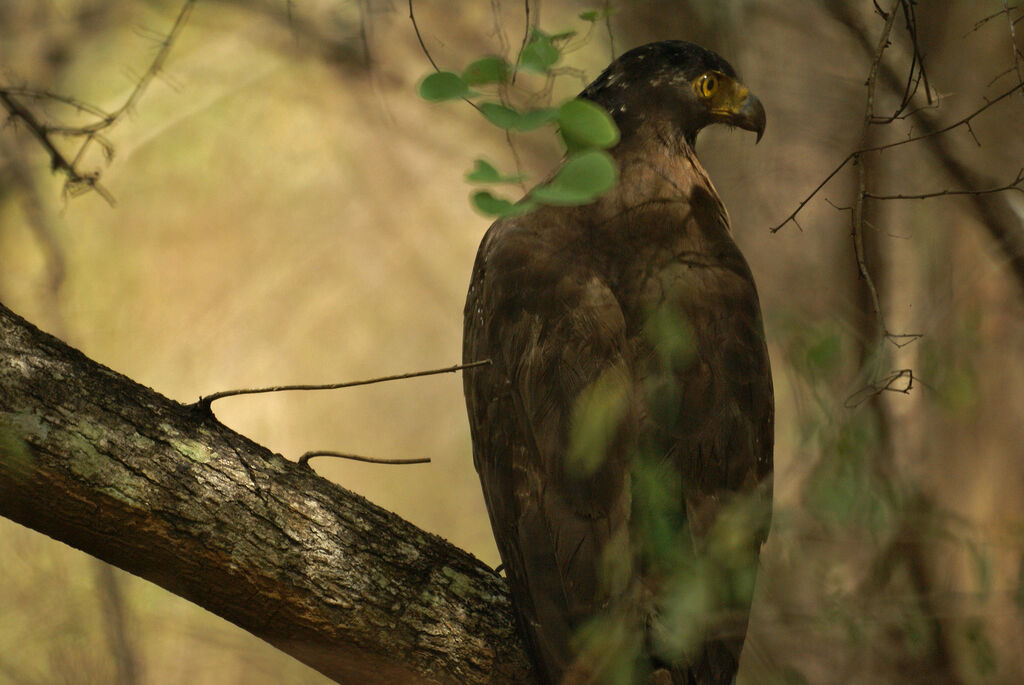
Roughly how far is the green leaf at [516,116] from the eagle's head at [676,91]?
1.24m

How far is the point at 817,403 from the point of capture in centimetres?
106

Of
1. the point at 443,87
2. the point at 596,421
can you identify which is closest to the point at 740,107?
the point at 596,421

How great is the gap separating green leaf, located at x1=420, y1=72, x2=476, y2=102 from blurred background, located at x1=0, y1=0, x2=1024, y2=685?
5.66 feet

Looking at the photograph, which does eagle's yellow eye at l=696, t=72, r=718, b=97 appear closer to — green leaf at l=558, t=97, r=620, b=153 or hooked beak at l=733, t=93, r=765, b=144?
hooked beak at l=733, t=93, r=765, b=144

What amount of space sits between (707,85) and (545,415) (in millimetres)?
844

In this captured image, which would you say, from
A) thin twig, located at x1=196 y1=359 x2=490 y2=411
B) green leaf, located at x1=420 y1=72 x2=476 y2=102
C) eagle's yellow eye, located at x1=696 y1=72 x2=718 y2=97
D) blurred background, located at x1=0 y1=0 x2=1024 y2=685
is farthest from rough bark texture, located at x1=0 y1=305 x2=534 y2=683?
blurred background, located at x1=0 y1=0 x2=1024 y2=685

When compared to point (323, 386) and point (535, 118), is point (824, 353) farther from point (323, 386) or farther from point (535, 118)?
point (323, 386)

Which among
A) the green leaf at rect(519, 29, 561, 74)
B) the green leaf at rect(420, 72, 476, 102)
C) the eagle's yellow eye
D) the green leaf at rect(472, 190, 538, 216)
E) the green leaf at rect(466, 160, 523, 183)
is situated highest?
the eagle's yellow eye

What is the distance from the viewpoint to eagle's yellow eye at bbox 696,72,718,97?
6.95 feet

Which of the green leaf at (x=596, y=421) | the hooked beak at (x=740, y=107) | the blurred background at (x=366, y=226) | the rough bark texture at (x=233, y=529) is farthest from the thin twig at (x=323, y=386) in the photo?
the blurred background at (x=366, y=226)

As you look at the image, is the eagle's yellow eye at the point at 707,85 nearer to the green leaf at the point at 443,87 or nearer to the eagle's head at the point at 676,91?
the eagle's head at the point at 676,91

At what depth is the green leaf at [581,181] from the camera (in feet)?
2.70

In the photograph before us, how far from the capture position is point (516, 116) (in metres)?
0.88

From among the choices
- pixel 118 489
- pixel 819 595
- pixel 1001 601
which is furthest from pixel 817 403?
pixel 118 489
